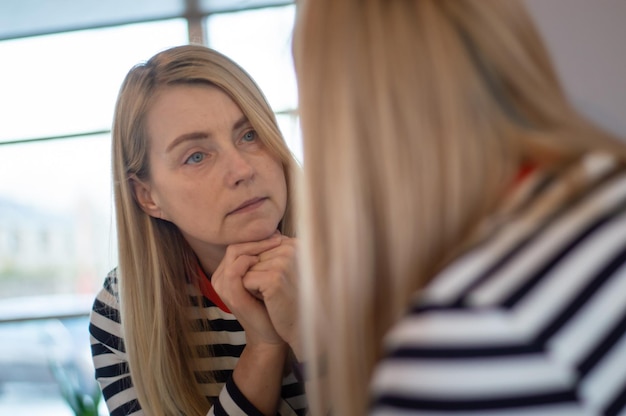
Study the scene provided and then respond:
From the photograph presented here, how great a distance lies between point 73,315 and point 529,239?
10.4ft

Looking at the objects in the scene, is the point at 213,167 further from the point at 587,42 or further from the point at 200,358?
the point at 587,42

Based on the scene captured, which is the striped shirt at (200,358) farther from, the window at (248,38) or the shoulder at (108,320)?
the window at (248,38)

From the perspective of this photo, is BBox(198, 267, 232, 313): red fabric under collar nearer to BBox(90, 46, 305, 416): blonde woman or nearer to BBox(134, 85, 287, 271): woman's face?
BBox(90, 46, 305, 416): blonde woman

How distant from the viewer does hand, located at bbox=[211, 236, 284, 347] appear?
1.24 metres

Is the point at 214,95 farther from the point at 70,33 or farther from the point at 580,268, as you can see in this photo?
the point at 70,33

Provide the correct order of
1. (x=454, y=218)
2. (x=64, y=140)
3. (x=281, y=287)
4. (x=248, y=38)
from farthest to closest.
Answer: (x=64, y=140) < (x=248, y=38) < (x=281, y=287) < (x=454, y=218)

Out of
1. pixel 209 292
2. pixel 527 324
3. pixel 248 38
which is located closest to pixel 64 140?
pixel 248 38

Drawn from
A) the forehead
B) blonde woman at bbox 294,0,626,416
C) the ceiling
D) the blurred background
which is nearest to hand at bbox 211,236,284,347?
the forehead

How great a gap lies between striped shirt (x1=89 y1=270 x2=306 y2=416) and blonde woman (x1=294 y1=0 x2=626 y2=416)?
504 mm

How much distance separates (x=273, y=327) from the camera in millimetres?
1252

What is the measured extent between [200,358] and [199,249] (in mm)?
208

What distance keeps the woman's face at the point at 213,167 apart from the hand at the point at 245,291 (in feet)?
0.07

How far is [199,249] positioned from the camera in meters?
1.39

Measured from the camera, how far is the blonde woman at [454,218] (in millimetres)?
610
